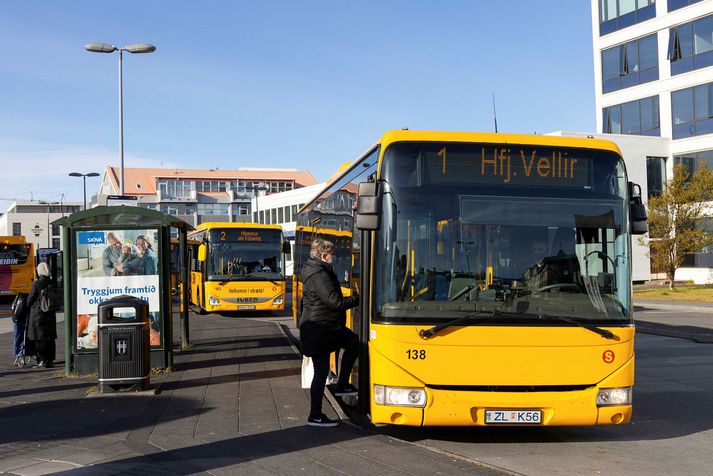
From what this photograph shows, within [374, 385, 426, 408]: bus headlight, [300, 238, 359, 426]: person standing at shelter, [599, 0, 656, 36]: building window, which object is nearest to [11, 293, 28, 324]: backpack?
[300, 238, 359, 426]: person standing at shelter

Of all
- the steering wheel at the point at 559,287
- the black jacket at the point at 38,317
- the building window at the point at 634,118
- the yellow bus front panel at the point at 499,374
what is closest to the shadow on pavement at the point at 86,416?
the yellow bus front panel at the point at 499,374

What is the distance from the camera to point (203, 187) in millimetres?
116062

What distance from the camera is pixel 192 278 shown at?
96.4 feet

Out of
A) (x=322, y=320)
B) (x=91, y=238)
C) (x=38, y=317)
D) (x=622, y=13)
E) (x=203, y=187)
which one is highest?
(x=622, y=13)

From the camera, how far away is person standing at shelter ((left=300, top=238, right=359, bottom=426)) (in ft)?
25.8

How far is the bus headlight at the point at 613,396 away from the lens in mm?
6979

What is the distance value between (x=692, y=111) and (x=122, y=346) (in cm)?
4030

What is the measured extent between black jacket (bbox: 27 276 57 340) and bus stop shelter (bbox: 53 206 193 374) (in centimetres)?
109

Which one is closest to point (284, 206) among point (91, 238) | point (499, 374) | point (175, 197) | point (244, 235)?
point (175, 197)

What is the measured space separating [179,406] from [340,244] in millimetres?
2699

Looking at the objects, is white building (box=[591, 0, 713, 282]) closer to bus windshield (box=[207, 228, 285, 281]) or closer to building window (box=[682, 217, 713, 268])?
building window (box=[682, 217, 713, 268])

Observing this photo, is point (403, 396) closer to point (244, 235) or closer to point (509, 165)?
point (509, 165)

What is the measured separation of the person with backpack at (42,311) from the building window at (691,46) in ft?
126

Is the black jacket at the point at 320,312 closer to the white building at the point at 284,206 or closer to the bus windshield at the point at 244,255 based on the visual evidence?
the bus windshield at the point at 244,255
